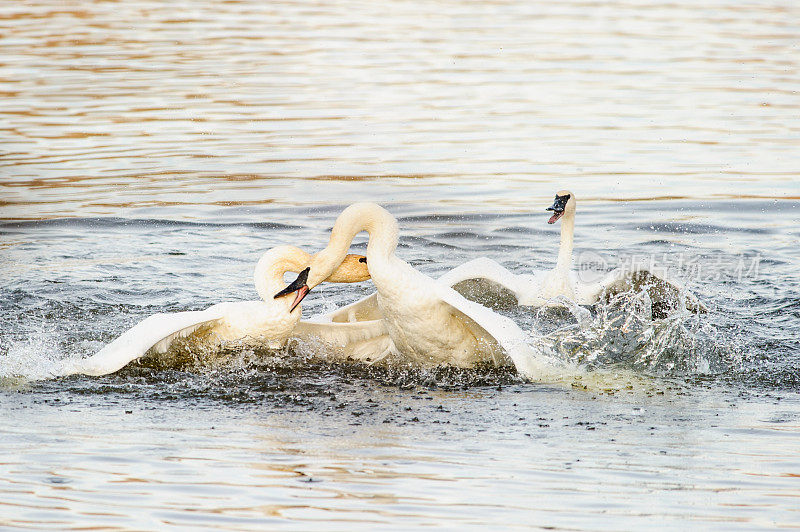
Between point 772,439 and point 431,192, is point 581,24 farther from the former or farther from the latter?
point 772,439

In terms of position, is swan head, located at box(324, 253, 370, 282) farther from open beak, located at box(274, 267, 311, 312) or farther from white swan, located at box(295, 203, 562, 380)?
open beak, located at box(274, 267, 311, 312)

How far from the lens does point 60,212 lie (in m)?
11.9

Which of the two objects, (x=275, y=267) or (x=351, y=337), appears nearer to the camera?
(x=275, y=267)

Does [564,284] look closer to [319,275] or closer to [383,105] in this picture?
[319,275]

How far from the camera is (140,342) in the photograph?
668cm

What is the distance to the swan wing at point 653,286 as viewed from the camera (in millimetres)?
8140

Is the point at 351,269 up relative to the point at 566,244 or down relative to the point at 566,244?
down

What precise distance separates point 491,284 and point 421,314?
61.3 inches

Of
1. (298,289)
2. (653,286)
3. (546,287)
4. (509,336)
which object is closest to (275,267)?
(298,289)

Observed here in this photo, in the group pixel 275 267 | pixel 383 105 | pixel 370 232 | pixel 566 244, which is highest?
pixel 383 105

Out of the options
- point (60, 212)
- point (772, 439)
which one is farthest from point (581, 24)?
point (772, 439)

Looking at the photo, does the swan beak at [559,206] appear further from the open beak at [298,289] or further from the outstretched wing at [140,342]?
the outstretched wing at [140,342]

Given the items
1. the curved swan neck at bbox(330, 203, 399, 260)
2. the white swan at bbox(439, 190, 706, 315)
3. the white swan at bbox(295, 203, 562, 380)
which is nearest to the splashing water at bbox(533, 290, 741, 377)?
the white swan at bbox(439, 190, 706, 315)

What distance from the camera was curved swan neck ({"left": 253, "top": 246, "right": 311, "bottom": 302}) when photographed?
24.1ft
